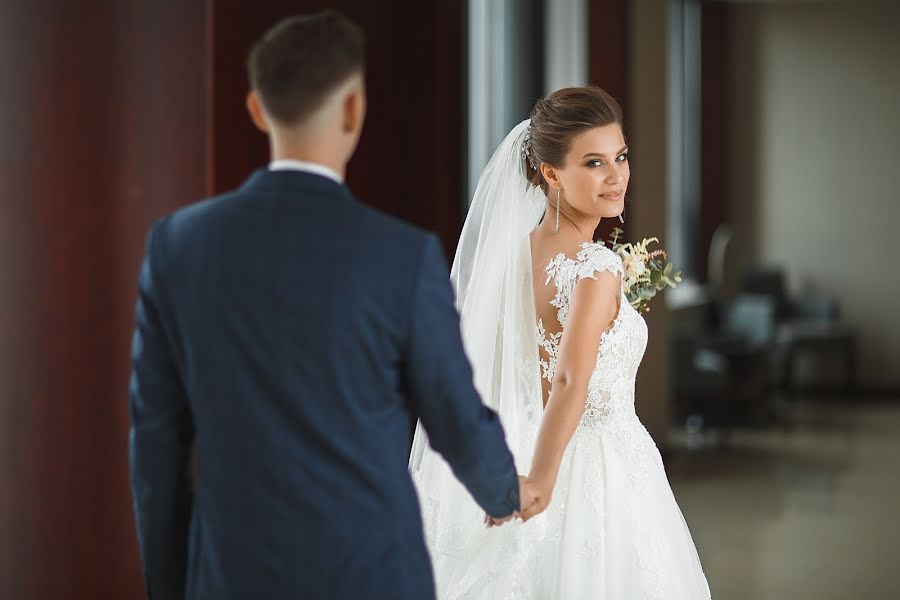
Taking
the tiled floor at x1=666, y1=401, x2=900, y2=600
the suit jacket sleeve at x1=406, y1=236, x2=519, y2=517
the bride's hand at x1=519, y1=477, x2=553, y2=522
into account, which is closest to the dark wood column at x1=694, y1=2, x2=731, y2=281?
the tiled floor at x1=666, y1=401, x2=900, y2=600

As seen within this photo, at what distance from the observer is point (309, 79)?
1.60m

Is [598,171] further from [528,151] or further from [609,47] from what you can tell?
[609,47]

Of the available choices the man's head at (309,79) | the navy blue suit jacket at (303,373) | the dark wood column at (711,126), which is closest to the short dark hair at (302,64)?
the man's head at (309,79)

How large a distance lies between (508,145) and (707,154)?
9.10 metres

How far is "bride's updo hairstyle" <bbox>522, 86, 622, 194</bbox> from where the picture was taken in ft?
8.46

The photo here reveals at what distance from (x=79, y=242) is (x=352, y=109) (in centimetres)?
234

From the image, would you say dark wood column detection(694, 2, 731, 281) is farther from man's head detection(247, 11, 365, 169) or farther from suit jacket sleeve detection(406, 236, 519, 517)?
man's head detection(247, 11, 365, 169)

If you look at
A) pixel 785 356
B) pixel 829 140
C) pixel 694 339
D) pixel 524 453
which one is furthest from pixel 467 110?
pixel 829 140

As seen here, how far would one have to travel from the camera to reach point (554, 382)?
2449mm

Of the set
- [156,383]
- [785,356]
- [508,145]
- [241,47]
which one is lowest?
[785,356]

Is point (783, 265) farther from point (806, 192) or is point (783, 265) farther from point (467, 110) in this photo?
point (467, 110)

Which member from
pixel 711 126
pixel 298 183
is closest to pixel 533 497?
pixel 298 183

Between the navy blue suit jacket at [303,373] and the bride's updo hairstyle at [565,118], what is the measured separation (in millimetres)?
1045

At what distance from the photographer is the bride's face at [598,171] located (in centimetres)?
258
